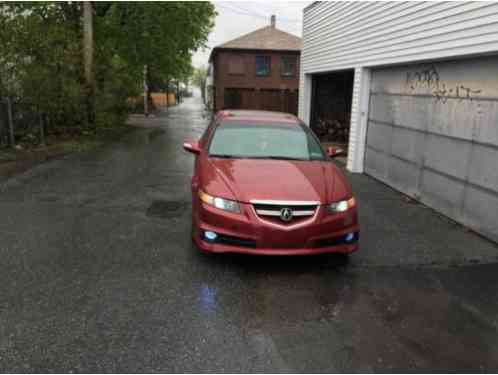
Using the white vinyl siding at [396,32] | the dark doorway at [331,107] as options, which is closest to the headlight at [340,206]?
the white vinyl siding at [396,32]

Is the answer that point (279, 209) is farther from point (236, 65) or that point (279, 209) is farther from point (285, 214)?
point (236, 65)

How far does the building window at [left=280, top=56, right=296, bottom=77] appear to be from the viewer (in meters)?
29.4

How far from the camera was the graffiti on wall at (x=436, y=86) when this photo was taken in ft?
19.0

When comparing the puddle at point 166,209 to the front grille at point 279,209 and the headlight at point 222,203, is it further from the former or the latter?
the front grille at point 279,209

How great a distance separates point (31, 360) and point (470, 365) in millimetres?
3110

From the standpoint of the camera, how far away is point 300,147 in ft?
16.9

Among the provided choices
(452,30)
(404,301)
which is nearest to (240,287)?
(404,301)

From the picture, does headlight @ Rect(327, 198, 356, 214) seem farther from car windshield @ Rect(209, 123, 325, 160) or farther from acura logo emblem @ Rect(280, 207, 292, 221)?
car windshield @ Rect(209, 123, 325, 160)

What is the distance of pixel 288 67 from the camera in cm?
2958

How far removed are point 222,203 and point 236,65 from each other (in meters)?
26.9

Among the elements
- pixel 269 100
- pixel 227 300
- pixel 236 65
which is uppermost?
pixel 236 65

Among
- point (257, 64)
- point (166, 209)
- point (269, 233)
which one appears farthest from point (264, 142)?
point (257, 64)

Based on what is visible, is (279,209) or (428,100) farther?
(428,100)

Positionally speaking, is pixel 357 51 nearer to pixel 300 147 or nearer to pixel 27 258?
pixel 300 147
